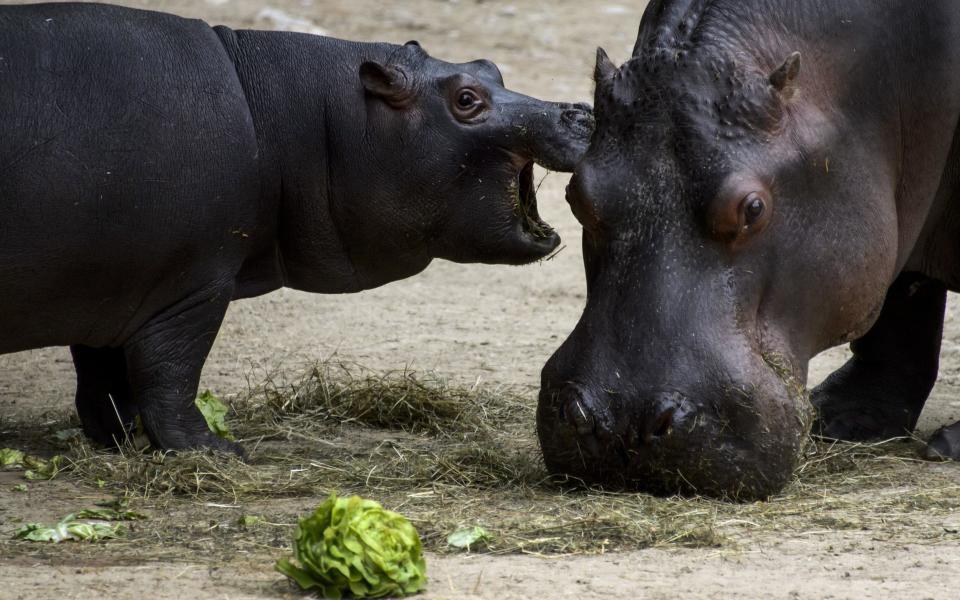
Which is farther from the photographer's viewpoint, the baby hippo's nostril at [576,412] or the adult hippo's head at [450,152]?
the adult hippo's head at [450,152]

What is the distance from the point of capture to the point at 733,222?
3938 millimetres

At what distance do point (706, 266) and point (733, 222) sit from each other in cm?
14

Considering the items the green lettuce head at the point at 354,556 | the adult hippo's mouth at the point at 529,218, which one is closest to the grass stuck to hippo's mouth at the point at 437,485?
the green lettuce head at the point at 354,556

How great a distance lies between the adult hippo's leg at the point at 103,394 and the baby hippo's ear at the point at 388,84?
1.34 m

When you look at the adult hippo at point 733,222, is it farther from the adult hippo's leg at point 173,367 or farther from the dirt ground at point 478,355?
the adult hippo's leg at point 173,367

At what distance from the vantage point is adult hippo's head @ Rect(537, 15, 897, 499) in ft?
12.9

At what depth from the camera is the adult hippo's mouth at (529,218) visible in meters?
5.38

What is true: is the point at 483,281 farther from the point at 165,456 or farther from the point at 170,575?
the point at 170,575

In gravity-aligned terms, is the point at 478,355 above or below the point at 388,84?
below

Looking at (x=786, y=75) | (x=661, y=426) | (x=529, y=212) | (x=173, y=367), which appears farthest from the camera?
(x=529, y=212)

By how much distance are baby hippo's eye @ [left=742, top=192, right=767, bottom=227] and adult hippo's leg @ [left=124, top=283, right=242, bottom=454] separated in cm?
192

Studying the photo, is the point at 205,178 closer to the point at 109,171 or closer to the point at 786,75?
the point at 109,171

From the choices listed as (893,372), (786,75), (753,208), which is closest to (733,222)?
(753,208)

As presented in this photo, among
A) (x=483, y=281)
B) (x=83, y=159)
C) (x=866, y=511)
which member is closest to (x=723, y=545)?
(x=866, y=511)
